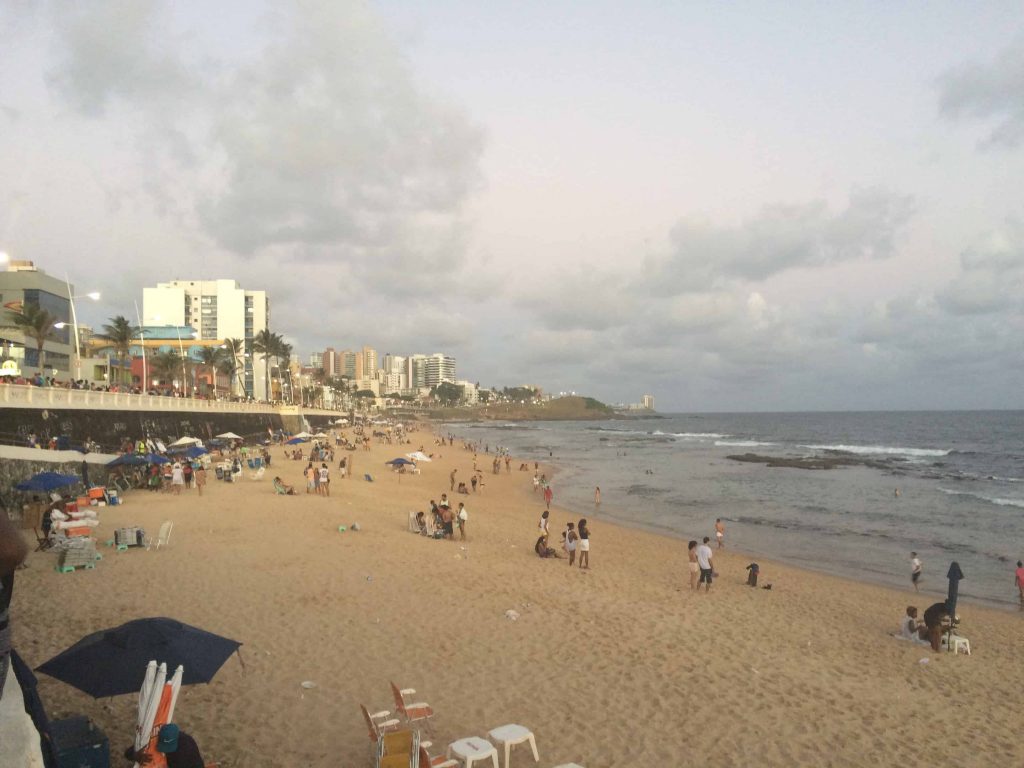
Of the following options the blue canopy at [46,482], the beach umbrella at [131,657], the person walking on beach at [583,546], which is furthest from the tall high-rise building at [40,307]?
the beach umbrella at [131,657]

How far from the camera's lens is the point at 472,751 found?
591 centimetres

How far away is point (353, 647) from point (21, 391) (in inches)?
790

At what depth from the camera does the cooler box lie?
527 cm

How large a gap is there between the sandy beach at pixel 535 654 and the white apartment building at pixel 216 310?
301ft

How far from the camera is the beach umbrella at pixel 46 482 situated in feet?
54.0

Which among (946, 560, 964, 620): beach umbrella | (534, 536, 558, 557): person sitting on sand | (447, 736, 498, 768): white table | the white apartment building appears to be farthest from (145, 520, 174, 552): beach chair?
the white apartment building

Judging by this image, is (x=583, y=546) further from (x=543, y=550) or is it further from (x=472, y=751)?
(x=472, y=751)

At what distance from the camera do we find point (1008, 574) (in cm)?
1872

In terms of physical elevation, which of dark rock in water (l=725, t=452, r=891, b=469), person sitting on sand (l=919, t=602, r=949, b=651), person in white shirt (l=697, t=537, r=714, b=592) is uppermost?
person in white shirt (l=697, t=537, r=714, b=592)

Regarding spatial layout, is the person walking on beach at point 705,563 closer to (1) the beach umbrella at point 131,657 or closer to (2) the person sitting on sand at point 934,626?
(2) the person sitting on sand at point 934,626

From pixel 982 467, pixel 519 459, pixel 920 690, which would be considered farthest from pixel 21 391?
pixel 982 467

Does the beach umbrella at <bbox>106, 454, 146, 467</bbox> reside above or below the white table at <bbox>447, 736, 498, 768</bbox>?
above

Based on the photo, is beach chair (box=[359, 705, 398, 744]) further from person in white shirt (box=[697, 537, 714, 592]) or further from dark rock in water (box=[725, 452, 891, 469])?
dark rock in water (box=[725, 452, 891, 469])

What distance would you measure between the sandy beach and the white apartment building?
91.8 meters
